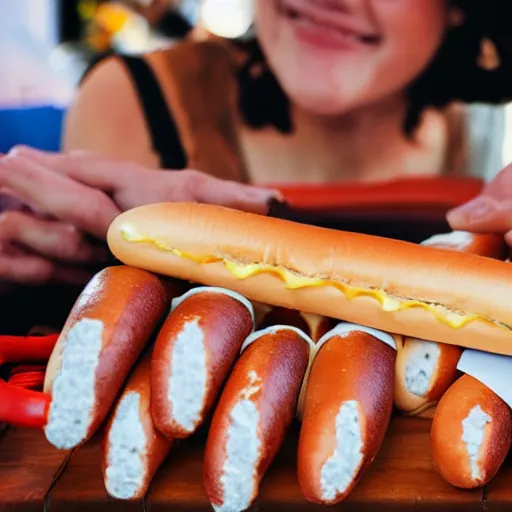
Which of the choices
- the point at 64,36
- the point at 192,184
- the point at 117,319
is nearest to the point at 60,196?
the point at 192,184

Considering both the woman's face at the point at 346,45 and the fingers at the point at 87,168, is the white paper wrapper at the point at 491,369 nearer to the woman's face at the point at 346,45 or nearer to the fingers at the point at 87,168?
the fingers at the point at 87,168

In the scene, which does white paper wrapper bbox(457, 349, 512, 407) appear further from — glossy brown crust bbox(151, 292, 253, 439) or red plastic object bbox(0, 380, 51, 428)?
red plastic object bbox(0, 380, 51, 428)

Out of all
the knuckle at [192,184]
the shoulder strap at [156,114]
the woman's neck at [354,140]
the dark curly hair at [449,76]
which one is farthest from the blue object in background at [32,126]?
the knuckle at [192,184]

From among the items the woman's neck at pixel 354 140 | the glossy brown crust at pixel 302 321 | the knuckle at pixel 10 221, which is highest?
the knuckle at pixel 10 221

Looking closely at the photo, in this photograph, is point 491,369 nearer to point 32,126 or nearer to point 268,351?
point 268,351

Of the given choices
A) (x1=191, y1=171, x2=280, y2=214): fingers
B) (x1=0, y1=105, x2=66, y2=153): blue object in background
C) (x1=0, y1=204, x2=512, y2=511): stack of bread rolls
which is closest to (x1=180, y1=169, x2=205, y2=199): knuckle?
(x1=191, y1=171, x2=280, y2=214): fingers

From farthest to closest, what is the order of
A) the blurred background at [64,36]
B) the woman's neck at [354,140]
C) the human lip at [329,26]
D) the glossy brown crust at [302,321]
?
1. the blurred background at [64,36]
2. the woman's neck at [354,140]
3. the human lip at [329,26]
4. the glossy brown crust at [302,321]
